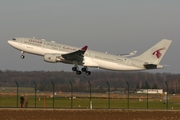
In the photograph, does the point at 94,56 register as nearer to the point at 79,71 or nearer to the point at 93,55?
the point at 93,55

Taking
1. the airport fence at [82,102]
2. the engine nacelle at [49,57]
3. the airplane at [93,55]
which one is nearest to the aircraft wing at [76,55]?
the airplane at [93,55]

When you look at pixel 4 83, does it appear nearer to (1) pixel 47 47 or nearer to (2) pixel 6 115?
(1) pixel 47 47

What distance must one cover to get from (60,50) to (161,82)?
2557 centimetres

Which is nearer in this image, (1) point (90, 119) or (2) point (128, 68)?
(1) point (90, 119)

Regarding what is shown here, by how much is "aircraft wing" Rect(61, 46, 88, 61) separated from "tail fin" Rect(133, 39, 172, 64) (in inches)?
323

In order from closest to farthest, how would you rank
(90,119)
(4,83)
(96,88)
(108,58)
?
1. (90,119)
2. (108,58)
3. (96,88)
4. (4,83)

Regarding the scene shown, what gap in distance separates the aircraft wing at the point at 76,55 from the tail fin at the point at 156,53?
820 centimetres

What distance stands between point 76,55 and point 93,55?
2340 millimetres

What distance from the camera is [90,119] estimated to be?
1582 inches

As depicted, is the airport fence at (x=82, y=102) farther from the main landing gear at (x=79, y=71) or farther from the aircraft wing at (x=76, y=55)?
the aircraft wing at (x=76, y=55)

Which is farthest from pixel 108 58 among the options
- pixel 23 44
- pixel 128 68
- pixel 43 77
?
pixel 43 77

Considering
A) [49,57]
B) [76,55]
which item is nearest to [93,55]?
[76,55]

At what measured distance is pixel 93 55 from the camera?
68500mm

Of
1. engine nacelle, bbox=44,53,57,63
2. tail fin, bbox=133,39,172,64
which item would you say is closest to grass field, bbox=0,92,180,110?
engine nacelle, bbox=44,53,57,63
